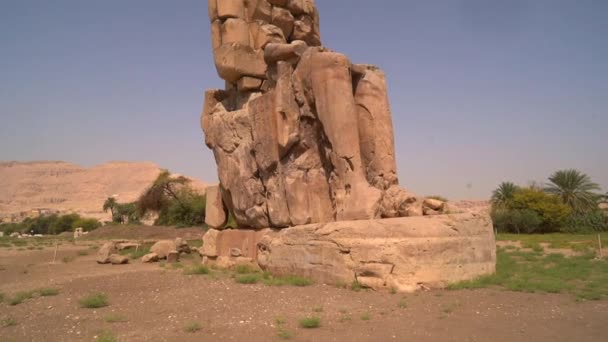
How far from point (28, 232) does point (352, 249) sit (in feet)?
152

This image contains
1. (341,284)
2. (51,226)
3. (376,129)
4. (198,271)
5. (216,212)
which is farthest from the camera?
(51,226)

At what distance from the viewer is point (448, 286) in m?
6.05

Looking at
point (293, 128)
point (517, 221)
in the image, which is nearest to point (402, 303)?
point (293, 128)

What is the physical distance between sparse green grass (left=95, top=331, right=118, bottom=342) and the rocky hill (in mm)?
68907

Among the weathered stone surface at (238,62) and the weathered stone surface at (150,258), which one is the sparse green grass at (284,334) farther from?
the weathered stone surface at (150,258)

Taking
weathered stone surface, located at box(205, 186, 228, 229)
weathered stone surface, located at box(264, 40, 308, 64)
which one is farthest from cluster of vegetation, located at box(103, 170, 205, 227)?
weathered stone surface, located at box(264, 40, 308, 64)

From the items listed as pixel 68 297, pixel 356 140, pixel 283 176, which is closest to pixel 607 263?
pixel 356 140

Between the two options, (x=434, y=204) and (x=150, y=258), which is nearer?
(x=434, y=204)

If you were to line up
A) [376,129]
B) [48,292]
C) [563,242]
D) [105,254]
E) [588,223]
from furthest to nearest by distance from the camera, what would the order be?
[588,223] → [563,242] → [105,254] → [376,129] → [48,292]

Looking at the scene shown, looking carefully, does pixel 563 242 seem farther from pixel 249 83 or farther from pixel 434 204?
pixel 249 83

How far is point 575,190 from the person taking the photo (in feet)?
103

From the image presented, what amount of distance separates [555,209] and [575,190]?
10.9ft

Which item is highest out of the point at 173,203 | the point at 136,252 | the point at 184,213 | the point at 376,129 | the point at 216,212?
the point at 376,129

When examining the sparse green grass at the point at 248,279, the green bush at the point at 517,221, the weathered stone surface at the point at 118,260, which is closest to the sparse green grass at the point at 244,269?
the sparse green grass at the point at 248,279
